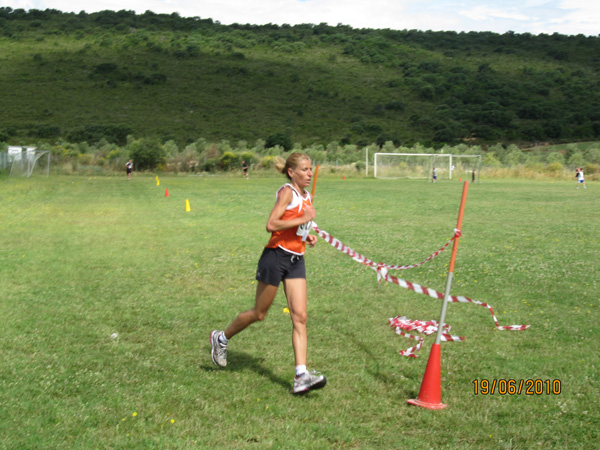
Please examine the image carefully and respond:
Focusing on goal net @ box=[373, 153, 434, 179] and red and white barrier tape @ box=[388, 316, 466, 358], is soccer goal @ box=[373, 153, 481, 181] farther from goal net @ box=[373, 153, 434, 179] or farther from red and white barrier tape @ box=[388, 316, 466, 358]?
red and white barrier tape @ box=[388, 316, 466, 358]

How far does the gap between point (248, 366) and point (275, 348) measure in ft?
2.20

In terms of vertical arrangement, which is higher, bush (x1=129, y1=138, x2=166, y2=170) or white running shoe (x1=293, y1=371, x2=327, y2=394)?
bush (x1=129, y1=138, x2=166, y2=170)

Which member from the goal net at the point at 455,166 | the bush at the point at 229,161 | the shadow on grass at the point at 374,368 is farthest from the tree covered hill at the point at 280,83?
the shadow on grass at the point at 374,368

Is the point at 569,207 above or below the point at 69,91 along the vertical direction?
below

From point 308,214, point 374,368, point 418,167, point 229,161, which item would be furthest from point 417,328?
point 229,161

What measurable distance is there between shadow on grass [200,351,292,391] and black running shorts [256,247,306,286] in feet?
3.07

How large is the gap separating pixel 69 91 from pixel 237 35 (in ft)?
175

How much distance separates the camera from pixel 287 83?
383 ft

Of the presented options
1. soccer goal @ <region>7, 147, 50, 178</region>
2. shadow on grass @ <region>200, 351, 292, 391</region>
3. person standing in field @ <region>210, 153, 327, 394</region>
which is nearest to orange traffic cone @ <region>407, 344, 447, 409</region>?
person standing in field @ <region>210, 153, 327, 394</region>

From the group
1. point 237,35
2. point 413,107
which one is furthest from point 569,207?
point 237,35

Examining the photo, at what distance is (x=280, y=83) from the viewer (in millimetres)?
116875

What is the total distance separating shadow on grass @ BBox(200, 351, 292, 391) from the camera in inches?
235

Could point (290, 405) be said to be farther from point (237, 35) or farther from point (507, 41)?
point (507, 41)

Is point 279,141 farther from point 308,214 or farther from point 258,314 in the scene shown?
point 308,214
